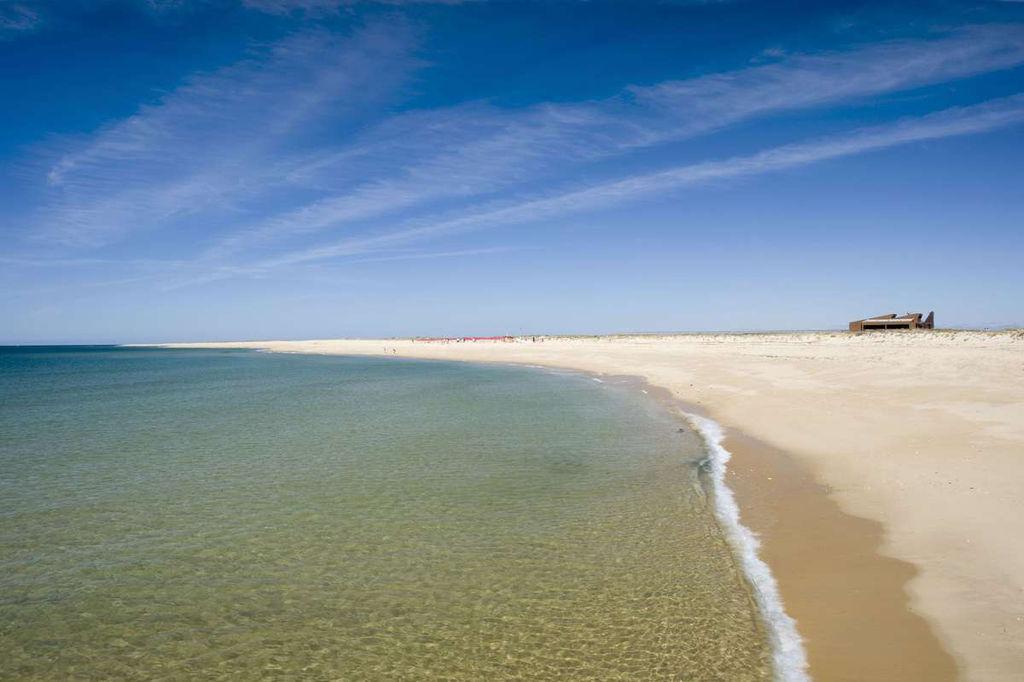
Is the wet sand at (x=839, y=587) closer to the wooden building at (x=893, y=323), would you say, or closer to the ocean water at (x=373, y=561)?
the ocean water at (x=373, y=561)

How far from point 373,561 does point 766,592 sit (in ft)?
19.1

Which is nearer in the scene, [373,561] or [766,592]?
[766,592]

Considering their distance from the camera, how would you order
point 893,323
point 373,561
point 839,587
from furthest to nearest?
point 893,323 < point 373,561 < point 839,587

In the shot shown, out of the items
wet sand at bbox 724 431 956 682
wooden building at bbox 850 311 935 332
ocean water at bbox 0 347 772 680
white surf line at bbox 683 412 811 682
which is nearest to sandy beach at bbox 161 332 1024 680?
wet sand at bbox 724 431 956 682

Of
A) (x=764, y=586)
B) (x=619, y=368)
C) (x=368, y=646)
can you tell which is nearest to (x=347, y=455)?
(x=368, y=646)

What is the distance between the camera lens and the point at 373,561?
9336mm

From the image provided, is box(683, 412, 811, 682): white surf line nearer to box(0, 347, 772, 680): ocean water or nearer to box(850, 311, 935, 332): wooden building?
box(0, 347, 772, 680): ocean water

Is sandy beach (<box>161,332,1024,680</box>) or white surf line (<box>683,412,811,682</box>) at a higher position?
sandy beach (<box>161,332,1024,680</box>)

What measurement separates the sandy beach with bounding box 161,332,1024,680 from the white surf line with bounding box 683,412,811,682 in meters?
0.16

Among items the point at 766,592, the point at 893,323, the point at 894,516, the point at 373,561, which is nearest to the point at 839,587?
the point at 766,592

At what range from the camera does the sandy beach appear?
641cm

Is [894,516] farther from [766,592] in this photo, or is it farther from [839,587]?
[766,592]

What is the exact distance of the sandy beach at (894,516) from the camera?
6414 mm

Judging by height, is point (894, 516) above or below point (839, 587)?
above
